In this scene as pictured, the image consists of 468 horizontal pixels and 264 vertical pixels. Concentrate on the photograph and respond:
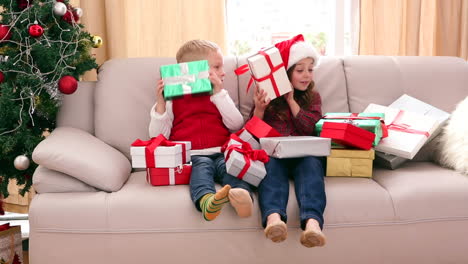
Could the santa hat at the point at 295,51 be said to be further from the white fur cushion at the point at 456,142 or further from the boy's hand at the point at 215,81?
the white fur cushion at the point at 456,142

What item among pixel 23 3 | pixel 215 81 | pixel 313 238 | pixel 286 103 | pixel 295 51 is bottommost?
pixel 313 238

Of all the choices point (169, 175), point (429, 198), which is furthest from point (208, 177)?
point (429, 198)

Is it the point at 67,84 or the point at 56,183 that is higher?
the point at 67,84

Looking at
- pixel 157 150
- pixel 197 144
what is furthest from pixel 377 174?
pixel 157 150

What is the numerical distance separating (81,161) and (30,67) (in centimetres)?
65

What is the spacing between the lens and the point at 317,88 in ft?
7.54

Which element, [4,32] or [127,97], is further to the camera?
[127,97]

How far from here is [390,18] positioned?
116 inches

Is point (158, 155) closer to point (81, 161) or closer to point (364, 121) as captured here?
point (81, 161)

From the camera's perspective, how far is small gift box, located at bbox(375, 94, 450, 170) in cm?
199

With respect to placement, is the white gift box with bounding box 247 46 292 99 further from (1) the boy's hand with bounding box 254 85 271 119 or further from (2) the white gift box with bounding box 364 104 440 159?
(2) the white gift box with bounding box 364 104 440 159

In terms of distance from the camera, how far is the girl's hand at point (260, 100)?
201cm

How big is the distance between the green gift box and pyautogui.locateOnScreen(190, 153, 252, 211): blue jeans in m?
0.29

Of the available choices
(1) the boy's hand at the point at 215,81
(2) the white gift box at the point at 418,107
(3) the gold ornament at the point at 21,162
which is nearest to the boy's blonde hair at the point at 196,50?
(1) the boy's hand at the point at 215,81
